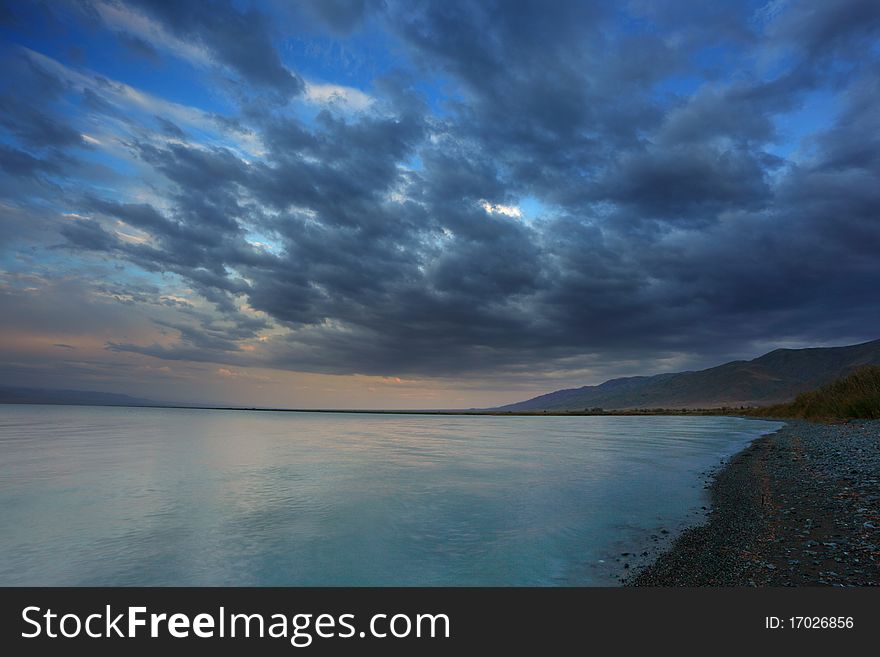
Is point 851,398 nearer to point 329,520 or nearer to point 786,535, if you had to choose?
point 786,535

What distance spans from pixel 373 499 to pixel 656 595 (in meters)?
12.3

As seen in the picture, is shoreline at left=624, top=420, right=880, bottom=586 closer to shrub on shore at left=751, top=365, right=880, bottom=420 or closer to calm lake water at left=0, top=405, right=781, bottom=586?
calm lake water at left=0, top=405, right=781, bottom=586

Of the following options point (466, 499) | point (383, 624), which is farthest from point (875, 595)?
point (466, 499)

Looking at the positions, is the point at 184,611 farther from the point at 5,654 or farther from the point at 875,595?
the point at 875,595

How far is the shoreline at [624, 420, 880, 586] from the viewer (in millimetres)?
7988

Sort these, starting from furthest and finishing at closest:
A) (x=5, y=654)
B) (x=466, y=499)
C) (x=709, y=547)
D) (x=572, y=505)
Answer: (x=466, y=499), (x=572, y=505), (x=709, y=547), (x=5, y=654)

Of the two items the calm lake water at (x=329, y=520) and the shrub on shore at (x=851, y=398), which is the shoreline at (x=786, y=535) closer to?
the calm lake water at (x=329, y=520)

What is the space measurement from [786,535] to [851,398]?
49.9 metres

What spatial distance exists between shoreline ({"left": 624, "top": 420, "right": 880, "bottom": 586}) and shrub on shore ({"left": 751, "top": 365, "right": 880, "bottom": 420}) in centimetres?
3209

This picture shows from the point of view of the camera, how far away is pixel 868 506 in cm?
1184

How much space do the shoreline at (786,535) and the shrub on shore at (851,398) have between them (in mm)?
32093

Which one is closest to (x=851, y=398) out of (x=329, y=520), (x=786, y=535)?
(x=786, y=535)

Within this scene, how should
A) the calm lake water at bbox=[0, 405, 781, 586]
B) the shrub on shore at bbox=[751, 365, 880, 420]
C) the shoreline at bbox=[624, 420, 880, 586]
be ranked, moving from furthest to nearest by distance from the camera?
1. the shrub on shore at bbox=[751, 365, 880, 420]
2. the calm lake water at bbox=[0, 405, 781, 586]
3. the shoreline at bbox=[624, 420, 880, 586]

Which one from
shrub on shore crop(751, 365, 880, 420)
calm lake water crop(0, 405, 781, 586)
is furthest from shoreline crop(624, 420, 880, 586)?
shrub on shore crop(751, 365, 880, 420)
